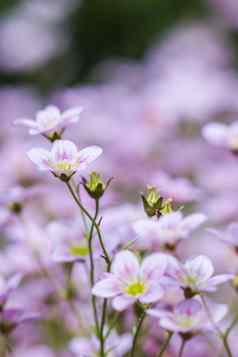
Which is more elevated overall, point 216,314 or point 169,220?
point 169,220

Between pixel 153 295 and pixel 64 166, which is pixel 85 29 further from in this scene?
pixel 153 295

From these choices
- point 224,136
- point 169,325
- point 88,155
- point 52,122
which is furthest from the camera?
point 224,136

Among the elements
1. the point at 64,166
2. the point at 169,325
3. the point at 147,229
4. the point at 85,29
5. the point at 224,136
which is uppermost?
the point at 85,29

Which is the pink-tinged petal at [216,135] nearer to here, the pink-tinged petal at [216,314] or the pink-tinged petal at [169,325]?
the pink-tinged petal at [216,314]

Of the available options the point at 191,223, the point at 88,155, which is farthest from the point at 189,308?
the point at 88,155

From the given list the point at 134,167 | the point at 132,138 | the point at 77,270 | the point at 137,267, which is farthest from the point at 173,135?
the point at 137,267

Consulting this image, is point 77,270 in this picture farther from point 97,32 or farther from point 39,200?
point 97,32

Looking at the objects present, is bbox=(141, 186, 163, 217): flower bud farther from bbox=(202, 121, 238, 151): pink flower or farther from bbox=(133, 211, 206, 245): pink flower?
bbox=(202, 121, 238, 151): pink flower
